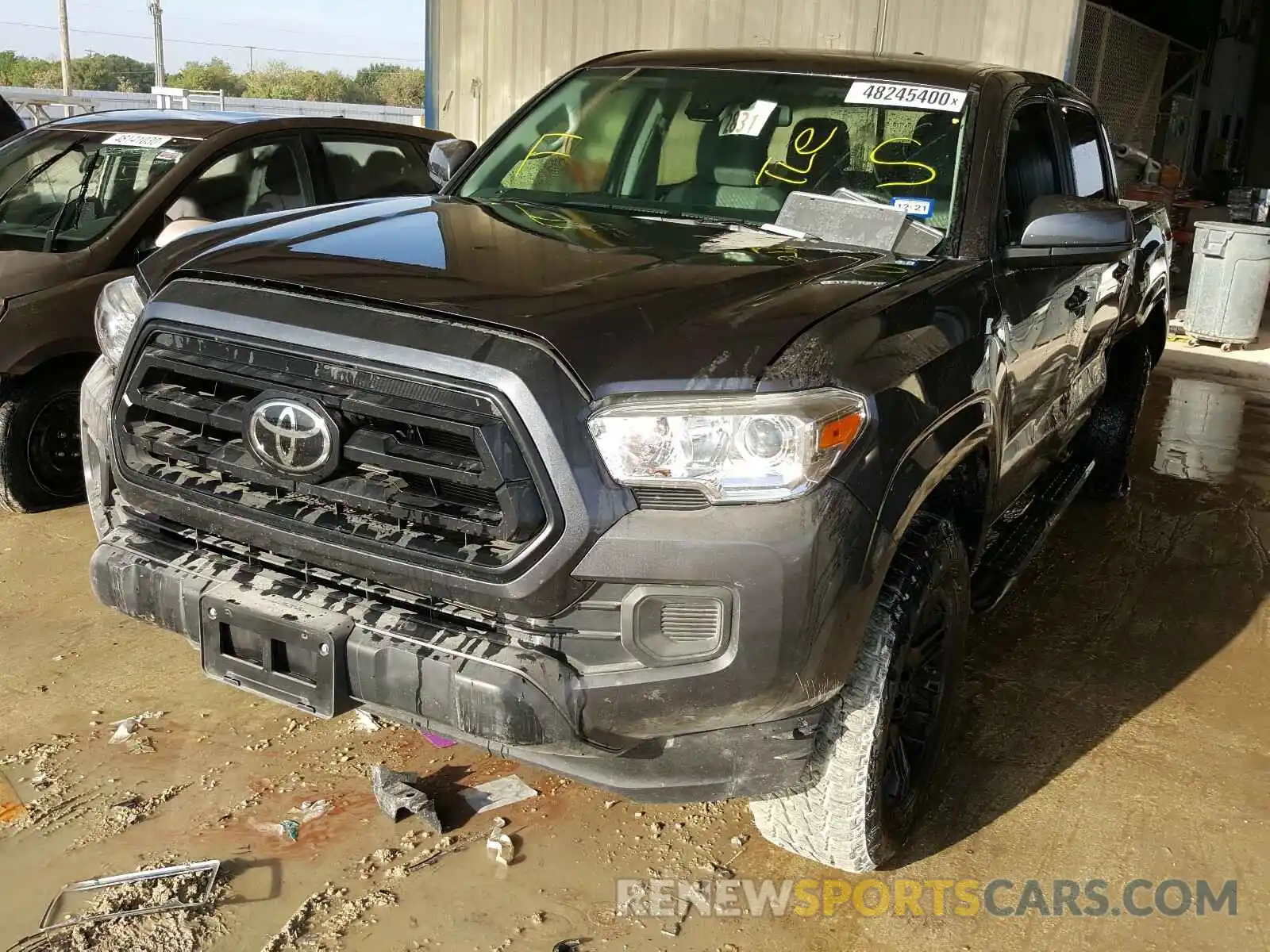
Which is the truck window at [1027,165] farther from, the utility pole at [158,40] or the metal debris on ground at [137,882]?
the utility pole at [158,40]

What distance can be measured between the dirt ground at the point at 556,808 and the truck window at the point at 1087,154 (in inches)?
65.6

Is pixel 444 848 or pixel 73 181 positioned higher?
pixel 73 181

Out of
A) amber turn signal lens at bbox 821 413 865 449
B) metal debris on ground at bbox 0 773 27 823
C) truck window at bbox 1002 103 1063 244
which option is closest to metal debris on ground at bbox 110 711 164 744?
metal debris on ground at bbox 0 773 27 823

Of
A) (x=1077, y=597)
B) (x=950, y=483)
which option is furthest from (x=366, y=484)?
(x=1077, y=597)

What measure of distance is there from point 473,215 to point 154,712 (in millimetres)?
1710

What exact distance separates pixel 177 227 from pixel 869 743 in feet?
11.7

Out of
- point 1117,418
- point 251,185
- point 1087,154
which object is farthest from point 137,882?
point 1117,418

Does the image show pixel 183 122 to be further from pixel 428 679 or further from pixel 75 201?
pixel 428 679

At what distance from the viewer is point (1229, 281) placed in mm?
10117

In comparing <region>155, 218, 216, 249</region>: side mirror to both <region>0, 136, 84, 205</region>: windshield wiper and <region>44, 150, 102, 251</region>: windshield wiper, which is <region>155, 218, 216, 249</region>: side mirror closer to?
<region>44, 150, 102, 251</region>: windshield wiper

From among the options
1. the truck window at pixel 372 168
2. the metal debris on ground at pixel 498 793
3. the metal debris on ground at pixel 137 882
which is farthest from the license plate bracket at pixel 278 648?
the truck window at pixel 372 168

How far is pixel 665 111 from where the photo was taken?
3.75 meters

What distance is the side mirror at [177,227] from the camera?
4.56 metres

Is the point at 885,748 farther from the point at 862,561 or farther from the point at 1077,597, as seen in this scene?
the point at 1077,597
